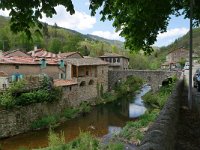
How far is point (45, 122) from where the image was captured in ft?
105

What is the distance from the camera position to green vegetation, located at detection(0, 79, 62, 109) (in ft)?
96.4

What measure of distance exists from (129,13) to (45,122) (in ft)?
76.4

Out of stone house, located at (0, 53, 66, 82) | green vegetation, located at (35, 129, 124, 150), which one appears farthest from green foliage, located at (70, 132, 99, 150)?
stone house, located at (0, 53, 66, 82)

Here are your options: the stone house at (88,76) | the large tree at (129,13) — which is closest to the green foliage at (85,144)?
the large tree at (129,13)

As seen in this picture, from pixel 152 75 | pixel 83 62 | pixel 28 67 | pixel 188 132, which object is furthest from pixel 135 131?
pixel 152 75

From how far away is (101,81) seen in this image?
53.2 metres

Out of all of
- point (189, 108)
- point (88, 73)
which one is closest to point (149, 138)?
point (189, 108)

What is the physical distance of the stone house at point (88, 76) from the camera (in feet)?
151

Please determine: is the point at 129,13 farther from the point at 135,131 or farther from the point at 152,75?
the point at 152,75

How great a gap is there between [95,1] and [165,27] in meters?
6.37

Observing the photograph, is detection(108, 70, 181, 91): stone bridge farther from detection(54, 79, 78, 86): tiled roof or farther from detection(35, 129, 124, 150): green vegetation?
detection(35, 129, 124, 150): green vegetation

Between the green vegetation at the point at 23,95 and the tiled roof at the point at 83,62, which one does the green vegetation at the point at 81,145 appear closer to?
the green vegetation at the point at 23,95

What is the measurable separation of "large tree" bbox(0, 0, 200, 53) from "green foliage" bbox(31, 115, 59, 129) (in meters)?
21.0

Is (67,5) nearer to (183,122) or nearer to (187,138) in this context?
(187,138)
